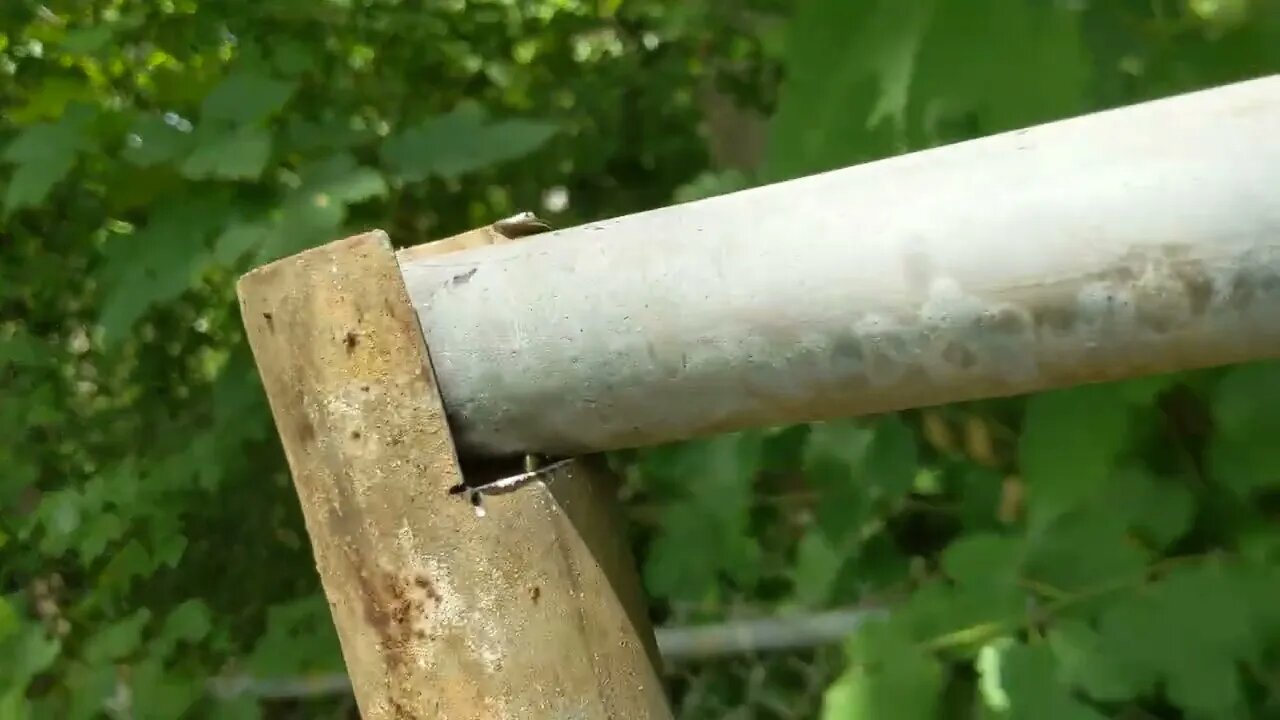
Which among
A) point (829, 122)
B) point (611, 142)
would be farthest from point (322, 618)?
point (829, 122)

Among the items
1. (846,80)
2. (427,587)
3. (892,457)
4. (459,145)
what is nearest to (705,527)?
(892,457)

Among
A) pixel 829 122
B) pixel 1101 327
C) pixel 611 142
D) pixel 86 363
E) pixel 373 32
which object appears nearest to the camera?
pixel 1101 327

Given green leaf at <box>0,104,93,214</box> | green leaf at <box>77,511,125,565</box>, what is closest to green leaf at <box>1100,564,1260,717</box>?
green leaf at <box>0,104,93,214</box>

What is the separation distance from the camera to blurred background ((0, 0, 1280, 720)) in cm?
71

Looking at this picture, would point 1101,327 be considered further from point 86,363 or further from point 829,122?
point 86,363

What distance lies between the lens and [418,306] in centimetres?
41

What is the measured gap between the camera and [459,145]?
963 millimetres

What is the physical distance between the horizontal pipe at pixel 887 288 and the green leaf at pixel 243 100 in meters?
0.61

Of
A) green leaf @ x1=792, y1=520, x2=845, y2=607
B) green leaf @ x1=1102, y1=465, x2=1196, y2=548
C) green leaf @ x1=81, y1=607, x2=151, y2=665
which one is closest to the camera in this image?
green leaf @ x1=1102, y1=465, x2=1196, y2=548

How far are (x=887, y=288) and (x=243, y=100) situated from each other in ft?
2.54

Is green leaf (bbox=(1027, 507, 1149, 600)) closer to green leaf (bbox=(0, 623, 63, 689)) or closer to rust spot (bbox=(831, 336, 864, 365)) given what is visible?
rust spot (bbox=(831, 336, 864, 365))

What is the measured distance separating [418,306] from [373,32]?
1016 mm

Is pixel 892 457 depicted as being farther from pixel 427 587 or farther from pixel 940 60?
pixel 427 587

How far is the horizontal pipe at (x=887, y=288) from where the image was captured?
314mm
